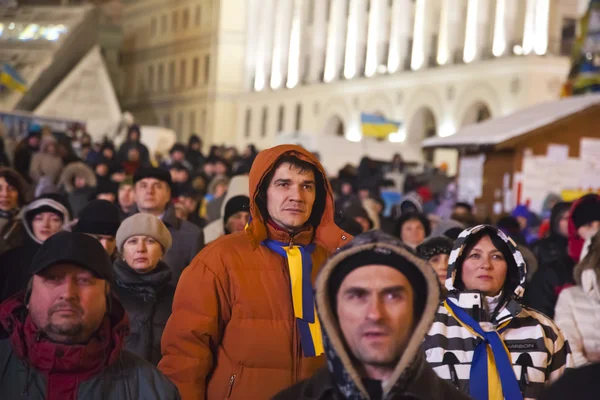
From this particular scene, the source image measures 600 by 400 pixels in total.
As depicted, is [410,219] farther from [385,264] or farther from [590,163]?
[590,163]

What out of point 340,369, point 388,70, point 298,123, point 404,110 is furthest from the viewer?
point 298,123

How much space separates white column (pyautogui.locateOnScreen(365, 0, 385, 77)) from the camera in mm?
→ 61625

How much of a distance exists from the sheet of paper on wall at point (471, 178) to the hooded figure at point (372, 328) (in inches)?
651

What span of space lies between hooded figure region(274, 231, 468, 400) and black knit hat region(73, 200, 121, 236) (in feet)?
14.3

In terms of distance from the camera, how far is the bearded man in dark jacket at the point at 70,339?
12.8ft

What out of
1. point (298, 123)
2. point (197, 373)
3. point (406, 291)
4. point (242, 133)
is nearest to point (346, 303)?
point (406, 291)

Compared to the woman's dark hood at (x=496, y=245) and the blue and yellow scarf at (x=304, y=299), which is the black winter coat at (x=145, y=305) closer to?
the blue and yellow scarf at (x=304, y=299)

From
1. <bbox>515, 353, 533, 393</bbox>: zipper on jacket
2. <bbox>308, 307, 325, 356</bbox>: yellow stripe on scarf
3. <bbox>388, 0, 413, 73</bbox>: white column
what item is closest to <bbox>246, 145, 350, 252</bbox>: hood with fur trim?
<bbox>308, 307, 325, 356</bbox>: yellow stripe on scarf

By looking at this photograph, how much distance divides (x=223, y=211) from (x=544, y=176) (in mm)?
11244

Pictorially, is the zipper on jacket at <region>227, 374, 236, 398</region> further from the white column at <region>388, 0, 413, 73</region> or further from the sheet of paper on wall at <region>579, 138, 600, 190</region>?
the white column at <region>388, 0, 413, 73</region>

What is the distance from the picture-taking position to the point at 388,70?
197 ft

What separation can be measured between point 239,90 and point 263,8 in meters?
4.96

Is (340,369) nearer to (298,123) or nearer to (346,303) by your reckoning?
(346,303)

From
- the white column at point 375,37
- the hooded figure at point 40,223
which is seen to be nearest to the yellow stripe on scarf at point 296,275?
the hooded figure at point 40,223
